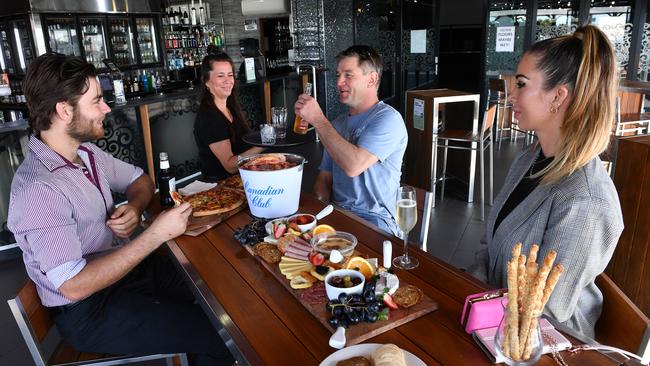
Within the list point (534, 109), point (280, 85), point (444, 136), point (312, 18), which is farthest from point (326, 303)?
point (312, 18)

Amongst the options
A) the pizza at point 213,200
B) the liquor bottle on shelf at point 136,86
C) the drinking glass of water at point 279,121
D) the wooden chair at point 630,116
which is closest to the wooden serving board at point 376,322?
the pizza at point 213,200

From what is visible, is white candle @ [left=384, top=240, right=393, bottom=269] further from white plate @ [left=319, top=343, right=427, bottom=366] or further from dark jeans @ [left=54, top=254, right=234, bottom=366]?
dark jeans @ [left=54, top=254, right=234, bottom=366]

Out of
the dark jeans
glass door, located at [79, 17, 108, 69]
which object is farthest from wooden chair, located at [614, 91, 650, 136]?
glass door, located at [79, 17, 108, 69]

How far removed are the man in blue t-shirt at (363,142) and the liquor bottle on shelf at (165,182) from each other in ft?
2.17

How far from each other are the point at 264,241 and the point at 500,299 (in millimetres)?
848

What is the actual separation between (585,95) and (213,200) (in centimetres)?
151

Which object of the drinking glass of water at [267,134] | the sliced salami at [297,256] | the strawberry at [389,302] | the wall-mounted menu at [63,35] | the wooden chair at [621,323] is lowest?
the wooden chair at [621,323]

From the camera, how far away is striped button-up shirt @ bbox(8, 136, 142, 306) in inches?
59.2

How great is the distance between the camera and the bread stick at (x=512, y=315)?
950 millimetres

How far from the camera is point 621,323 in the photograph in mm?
1259

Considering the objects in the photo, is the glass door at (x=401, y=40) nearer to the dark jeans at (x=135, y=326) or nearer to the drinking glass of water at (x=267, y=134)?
the drinking glass of water at (x=267, y=134)

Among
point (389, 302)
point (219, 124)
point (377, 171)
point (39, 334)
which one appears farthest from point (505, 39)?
point (39, 334)

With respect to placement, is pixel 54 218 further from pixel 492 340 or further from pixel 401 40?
pixel 401 40

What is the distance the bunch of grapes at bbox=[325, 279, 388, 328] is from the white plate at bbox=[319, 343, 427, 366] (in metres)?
0.10
